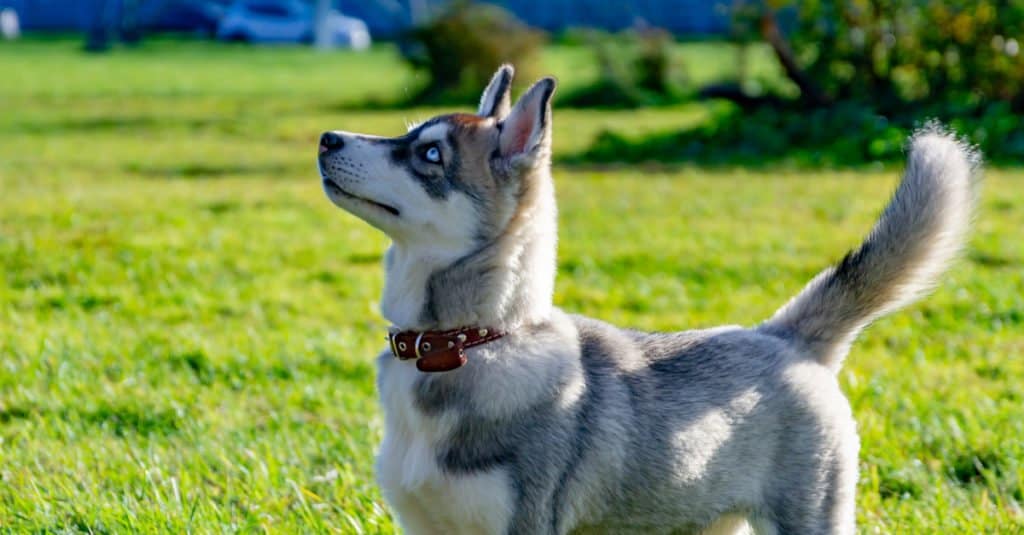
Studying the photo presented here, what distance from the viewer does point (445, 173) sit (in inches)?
136

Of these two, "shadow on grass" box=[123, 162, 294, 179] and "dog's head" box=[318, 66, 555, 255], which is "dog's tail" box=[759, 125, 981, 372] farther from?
"shadow on grass" box=[123, 162, 294, 179]

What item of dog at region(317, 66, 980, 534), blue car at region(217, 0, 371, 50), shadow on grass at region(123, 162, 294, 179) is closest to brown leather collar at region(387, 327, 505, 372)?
dog at region(317, 66, 980, 534)

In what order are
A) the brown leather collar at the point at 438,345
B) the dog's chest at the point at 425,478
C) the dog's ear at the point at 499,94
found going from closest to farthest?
the dog's chest at the point at 425,478 → the brown leather collar at the point at 438,345 → the dog's ear at the point at 499,94

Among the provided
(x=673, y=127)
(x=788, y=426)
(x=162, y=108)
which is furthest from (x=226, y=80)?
(x=788, y=426)

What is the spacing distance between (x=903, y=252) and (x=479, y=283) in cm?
122

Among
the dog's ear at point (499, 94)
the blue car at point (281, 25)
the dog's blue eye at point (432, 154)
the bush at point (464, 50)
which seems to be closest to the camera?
the dog's blue eye at point (432, 154)

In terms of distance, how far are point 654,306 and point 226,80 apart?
20353mm

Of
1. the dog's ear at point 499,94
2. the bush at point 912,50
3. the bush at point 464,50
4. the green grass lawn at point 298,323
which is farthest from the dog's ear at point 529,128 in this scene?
the bush at point 464,50

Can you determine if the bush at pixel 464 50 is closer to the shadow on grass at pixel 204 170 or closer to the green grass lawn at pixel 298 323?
the green grass lawn at pixel 298 323

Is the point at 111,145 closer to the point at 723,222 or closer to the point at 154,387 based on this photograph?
the point at 723,222

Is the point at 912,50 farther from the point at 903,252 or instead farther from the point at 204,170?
the point at 903,252

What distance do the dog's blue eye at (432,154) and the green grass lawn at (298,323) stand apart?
1190mm

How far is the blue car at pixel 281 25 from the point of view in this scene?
131ft

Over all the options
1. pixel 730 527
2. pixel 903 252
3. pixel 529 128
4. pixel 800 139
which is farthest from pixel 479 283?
pixel 800 139
